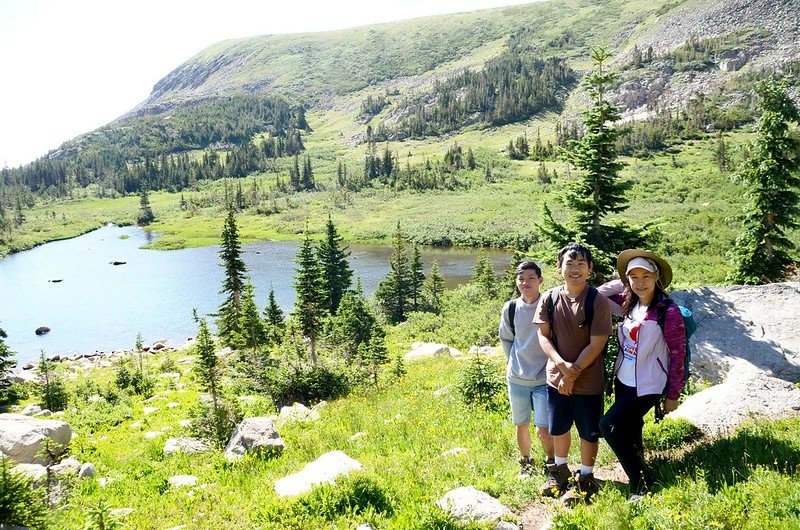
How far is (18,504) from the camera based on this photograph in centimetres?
602

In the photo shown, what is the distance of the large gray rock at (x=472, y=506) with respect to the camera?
5980mm

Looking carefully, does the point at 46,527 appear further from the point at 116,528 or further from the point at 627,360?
the point at 627,360

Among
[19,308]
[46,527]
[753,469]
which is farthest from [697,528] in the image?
[19,308]

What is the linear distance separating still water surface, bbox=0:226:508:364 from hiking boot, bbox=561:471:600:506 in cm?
4700

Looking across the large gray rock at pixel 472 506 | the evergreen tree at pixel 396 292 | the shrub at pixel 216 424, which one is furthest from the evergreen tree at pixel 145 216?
the large gray rock at pixel 472 506

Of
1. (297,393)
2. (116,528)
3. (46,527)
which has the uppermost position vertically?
(46,527)

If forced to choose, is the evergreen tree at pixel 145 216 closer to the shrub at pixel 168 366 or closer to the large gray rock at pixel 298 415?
the shrub at pixel 168 366

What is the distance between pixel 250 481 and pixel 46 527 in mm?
3007

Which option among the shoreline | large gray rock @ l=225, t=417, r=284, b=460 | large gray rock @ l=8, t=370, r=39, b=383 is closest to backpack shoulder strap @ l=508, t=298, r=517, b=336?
large gray rock @ l=225, t=417, r=284, b=460

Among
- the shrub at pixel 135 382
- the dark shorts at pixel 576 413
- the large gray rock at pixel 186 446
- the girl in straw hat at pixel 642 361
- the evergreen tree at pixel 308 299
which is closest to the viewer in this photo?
the girl in straw hat at pixel 642 361

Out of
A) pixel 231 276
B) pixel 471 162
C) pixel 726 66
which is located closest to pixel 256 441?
pixel 231 276

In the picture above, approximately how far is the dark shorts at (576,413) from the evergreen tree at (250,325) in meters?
26.5

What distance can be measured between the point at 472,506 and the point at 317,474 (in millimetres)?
2829

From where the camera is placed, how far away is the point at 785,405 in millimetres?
7797
